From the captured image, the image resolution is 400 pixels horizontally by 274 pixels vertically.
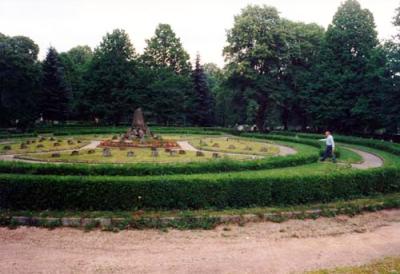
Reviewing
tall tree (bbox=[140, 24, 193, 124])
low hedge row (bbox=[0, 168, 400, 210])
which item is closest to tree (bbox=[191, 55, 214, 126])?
tall tree (bbox=[140, 24, 193, 124])

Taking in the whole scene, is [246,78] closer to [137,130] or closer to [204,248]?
[137,130]

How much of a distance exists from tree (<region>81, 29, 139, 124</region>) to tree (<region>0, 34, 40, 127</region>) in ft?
30.8

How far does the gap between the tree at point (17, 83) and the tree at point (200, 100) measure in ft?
89.1

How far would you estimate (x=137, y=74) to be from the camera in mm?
62031

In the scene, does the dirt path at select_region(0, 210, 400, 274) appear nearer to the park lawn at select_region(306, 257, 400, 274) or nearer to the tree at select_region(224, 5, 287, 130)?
the park lawn at select_region(306, 257, 400, 274)

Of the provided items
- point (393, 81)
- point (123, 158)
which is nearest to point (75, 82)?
point (123, 158)

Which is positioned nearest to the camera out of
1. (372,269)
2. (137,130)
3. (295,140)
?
(372,269)

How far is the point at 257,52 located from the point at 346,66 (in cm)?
1215

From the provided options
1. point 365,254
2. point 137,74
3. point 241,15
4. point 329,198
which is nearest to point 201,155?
point 329,198

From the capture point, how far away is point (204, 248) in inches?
364

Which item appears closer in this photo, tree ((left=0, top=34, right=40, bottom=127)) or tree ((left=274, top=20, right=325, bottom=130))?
tree ((left=274, top=20, right=325, bottom=130))

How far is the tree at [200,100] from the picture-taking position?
6469cm

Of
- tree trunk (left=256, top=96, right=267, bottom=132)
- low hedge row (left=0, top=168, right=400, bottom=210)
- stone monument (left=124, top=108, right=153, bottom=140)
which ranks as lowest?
low hedge row (left=0, top=168, right=400, bottom=210)

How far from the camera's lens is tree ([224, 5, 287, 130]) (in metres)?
49.7
